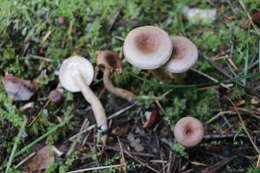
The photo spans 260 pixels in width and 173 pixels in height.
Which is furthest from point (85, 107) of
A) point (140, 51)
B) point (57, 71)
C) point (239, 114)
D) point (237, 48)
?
point (237, 48)

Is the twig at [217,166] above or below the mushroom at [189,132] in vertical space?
below

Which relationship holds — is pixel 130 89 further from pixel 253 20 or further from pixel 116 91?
pixel 253 20

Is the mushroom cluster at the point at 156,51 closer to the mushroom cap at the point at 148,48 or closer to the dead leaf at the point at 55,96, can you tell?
the mushroom cap at the point at 148,48

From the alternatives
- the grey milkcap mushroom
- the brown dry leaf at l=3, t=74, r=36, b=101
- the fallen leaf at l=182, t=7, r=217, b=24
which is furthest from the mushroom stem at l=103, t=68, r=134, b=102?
the fallen leaf at l=182, t=7, r=217, b=24

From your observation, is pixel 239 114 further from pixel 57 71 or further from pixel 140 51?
pixel 57 71

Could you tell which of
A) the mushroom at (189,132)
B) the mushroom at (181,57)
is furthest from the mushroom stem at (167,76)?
the mushroom at (189,132)

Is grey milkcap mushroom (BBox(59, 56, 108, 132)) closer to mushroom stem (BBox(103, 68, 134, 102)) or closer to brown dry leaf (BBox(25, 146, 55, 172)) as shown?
mushroom stem (BBox(103, 68, 134, 102))
